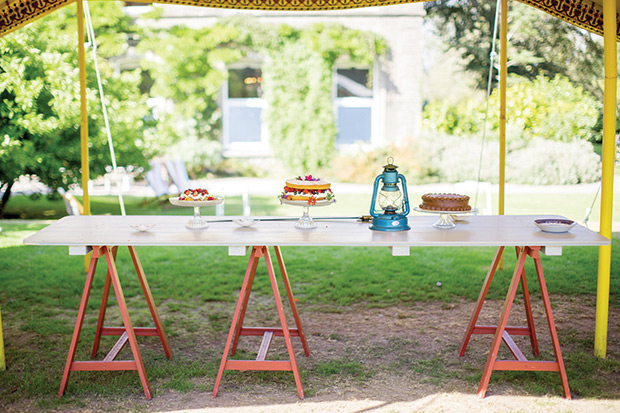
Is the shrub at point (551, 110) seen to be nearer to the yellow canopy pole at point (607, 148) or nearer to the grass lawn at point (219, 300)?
the grass lawn at point (219, 300)

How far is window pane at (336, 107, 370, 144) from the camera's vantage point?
1363 centimetres

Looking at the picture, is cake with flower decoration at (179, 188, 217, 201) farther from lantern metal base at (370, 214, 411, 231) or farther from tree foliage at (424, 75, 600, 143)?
tree foliage at (424, 75, 600, 143)

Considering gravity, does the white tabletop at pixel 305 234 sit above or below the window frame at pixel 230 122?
below

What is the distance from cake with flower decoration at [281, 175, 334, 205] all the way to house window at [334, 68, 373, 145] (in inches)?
390

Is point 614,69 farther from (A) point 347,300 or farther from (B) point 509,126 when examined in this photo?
(B) point 509,126

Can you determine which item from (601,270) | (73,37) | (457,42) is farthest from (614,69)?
(457,42)

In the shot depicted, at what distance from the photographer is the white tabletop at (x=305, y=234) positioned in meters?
3.32

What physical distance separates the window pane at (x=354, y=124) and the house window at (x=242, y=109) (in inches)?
Result: 66.5

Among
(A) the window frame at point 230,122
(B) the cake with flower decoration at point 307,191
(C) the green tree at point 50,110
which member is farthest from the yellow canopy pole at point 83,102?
(A) the window frame at point 230,122

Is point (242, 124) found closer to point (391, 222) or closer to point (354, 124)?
point (354, 124)

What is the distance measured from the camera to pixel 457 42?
15.2 m

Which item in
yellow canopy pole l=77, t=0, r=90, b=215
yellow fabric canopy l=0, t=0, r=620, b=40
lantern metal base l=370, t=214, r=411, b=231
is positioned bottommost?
lantern metal base l=370, t=214, r=411, b=231

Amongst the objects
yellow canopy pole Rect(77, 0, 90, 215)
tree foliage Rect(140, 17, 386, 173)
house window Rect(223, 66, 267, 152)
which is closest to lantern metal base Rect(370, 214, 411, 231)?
yellow canopy pole Rect(77, 0, 90, 215)

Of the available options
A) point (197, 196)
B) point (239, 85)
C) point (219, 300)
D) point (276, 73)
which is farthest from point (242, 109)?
point (197, 196)
